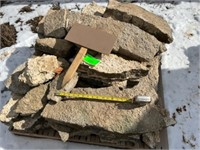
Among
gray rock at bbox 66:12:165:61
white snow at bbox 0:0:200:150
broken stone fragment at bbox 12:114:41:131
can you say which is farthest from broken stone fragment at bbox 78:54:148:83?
broken stone fragment at bbox 12:114:41:131

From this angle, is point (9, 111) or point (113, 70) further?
point (9, 111)

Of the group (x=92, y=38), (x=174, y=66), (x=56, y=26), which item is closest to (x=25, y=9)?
(x=56, y=26)

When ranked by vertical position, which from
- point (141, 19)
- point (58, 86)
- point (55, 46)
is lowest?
point (58, 86)

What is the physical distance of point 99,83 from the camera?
12.5 feet

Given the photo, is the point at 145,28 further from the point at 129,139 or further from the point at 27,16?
the point at 27,16

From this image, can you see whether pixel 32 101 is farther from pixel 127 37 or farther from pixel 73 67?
pixel 127 37

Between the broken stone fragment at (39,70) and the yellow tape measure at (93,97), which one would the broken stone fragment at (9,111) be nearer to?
the broken stone fragment at (39,70)

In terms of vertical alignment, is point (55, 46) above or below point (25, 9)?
above

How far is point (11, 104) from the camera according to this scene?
12.7 ft

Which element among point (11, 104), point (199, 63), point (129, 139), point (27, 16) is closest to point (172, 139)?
point (129, 139)

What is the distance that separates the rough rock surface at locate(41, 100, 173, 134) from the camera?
11.3 feet

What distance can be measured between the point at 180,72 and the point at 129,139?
1.26 m

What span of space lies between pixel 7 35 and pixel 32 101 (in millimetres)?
1570

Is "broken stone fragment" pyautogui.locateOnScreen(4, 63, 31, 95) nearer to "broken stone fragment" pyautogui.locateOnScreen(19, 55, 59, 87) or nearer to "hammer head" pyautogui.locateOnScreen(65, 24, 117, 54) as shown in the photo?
"broken stone fragment" pyautogui.locateOnScreen(19, 55, 59, 87)
